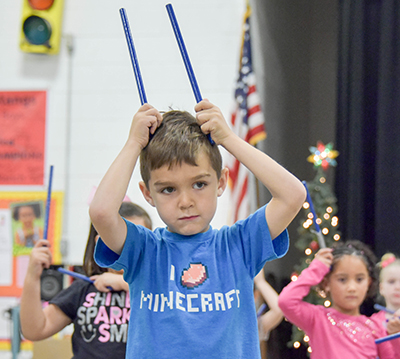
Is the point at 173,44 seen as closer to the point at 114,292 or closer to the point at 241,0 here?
the point at 241,0

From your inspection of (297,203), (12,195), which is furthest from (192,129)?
(12,195)

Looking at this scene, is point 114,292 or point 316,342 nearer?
point 114,292

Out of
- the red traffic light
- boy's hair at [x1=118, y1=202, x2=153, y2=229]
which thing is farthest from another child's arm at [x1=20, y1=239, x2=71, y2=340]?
the red traffic light

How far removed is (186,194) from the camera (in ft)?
2.91

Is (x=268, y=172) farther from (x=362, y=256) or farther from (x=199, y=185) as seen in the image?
(x=362, y=256)

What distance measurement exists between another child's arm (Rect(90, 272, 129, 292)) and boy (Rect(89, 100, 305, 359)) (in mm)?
510

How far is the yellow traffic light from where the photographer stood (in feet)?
10.3

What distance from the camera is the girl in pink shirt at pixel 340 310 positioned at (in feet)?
5.51

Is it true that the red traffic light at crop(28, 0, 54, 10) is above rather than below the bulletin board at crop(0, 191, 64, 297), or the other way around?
above

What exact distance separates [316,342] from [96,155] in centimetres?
195

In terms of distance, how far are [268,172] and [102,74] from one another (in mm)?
2535

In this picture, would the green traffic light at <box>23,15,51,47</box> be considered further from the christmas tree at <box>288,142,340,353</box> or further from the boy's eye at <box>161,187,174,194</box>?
the boy's eye at <box>161,187,174,194</box>

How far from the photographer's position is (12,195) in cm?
317

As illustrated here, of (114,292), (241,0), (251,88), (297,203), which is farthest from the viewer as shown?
(241,0)
